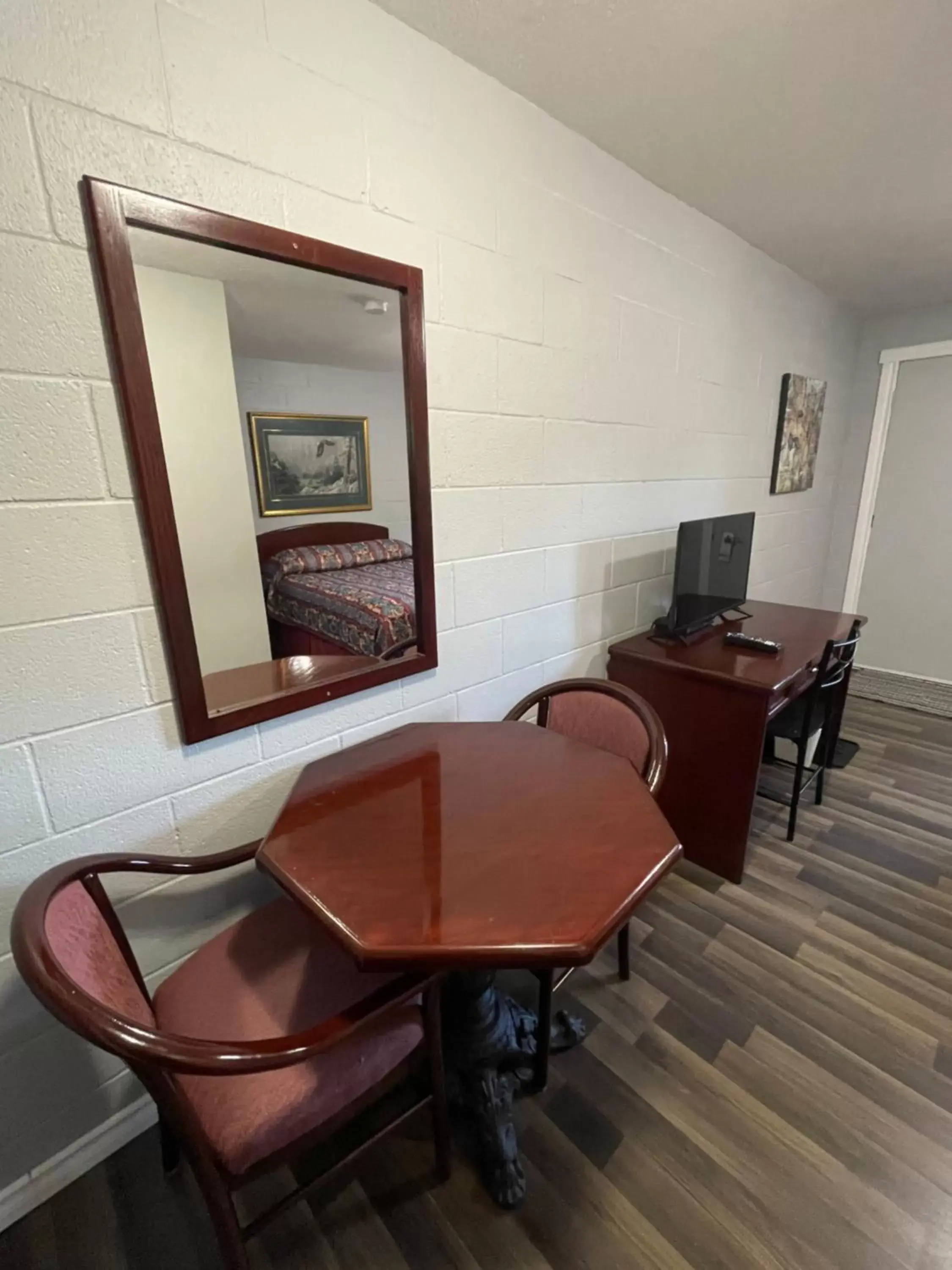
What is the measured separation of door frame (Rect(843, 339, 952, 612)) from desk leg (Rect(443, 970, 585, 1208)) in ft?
13.2

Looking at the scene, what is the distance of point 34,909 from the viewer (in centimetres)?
79

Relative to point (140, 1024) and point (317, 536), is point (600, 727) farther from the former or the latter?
point (140, 1024)

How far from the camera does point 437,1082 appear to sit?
1090 millimetres

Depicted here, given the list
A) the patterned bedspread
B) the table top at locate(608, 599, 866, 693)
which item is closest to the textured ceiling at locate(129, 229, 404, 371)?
the patterned bedspread

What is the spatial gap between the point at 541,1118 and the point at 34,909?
1218 millimetres

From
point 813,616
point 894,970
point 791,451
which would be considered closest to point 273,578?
point 894,970

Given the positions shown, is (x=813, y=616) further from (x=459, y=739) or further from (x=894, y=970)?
(x=459, y=739)

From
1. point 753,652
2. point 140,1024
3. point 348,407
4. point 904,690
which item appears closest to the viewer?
point 140,1024

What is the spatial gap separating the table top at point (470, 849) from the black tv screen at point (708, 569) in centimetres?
105

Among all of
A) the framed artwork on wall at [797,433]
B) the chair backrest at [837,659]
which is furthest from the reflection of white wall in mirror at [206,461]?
the framed artwork on wall at [797,433]

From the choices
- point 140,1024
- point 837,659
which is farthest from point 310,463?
point 837,659

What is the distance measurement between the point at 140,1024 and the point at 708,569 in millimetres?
2287

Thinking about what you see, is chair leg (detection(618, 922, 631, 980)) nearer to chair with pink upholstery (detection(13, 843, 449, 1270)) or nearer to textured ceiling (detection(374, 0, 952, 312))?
chair with pink upholstery (detection(13, 843, 449, 1270))

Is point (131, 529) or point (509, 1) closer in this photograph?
point (131, 529)
